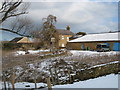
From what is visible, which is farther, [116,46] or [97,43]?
[97,43]

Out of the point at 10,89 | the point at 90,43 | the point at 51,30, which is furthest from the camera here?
the point at 51,30

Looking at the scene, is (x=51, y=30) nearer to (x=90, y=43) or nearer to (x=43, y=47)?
(x=43, y=47)

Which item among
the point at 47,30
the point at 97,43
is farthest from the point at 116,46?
the point at 47,30

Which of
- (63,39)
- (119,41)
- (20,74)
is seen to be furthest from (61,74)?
(63,39)

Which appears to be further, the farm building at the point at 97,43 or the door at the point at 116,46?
the farm building at the point at 97,43

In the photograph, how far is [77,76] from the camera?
9062 mm

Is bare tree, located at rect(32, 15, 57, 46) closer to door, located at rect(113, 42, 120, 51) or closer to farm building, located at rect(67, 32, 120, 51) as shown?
farm building, located at rect(67, 32, 120, 51)

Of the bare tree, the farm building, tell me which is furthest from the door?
the bare tree

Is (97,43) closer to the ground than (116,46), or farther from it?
farther from it

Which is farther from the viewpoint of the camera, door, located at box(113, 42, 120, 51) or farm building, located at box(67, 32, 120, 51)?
farm building, located at box(67, 32, 120, 51)

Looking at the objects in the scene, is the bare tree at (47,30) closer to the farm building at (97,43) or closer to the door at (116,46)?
the farm building at (97,43)

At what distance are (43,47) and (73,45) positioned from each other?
215 inches

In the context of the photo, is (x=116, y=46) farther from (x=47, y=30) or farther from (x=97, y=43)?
(x=47, y=30)

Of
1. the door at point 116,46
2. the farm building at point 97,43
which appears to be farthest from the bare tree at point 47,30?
the door at point 116,46
